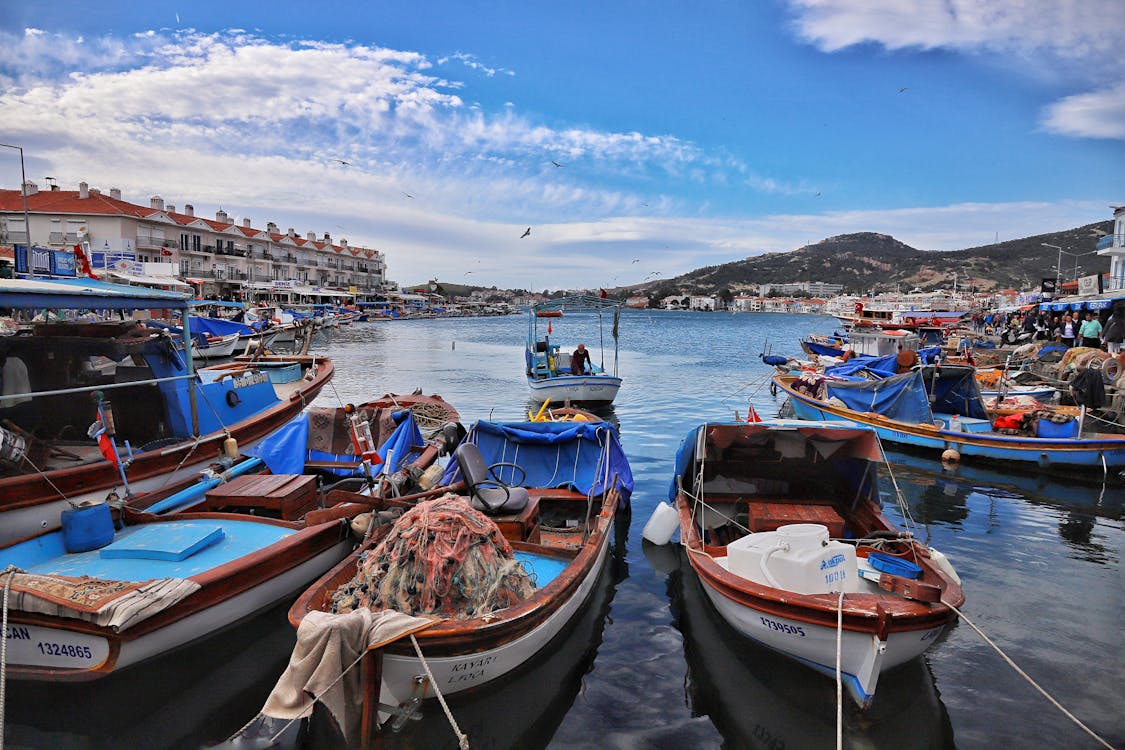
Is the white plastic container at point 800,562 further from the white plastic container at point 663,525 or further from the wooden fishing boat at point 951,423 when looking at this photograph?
the wooden fishing boat at point 951,423

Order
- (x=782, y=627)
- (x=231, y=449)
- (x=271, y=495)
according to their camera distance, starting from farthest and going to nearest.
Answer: (x=231, y=449) < (x=271, y=495) < (x=782, y=627)

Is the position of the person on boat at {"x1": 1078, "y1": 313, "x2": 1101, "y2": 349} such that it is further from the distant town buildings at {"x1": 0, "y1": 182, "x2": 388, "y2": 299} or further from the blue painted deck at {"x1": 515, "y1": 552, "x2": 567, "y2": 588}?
the distant town buildings at {"x1": 0, "y1": 182, "x2": 388, "y2": 299}

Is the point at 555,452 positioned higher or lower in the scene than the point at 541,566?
higher

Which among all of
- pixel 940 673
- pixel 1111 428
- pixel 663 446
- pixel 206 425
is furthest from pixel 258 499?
pixel 1111 428

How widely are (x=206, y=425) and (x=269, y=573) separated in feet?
16.2

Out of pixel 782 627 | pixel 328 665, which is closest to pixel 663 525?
pixel 782 627

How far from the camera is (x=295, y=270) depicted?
310 ft

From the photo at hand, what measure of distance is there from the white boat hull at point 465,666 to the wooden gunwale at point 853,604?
5.77 feet

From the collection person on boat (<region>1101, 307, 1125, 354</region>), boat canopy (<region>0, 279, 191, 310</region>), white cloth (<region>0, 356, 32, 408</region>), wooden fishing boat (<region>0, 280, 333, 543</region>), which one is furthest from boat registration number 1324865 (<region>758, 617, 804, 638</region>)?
person on boat (<region>1101, 307, 1125, 354</region>)

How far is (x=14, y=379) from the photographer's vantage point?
7.87 meters

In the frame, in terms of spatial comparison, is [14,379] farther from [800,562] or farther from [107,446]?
[800,562]

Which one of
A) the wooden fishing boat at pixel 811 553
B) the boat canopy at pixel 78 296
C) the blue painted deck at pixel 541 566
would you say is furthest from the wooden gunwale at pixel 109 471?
the wooden fishing boat at pixel 811 553

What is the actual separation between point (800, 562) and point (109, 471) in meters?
8.55

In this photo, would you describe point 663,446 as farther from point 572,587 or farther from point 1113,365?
point 1113,365
